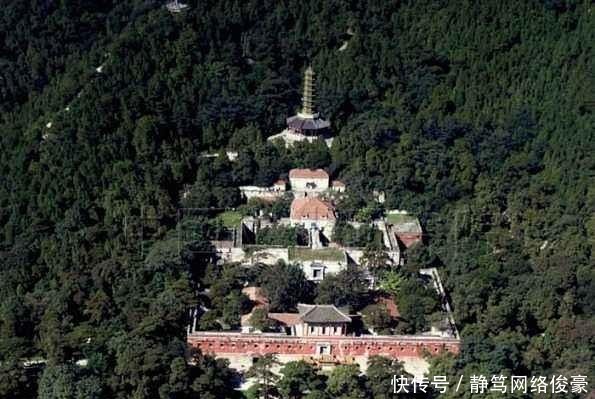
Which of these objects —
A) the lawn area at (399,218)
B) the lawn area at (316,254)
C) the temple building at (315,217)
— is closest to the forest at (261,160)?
the lawn area at (399,218)

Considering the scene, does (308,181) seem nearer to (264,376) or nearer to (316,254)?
(316,254)

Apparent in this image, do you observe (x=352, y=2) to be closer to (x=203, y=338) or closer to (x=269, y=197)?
(x=269, y=197)

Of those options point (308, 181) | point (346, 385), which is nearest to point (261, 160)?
point (308, 181)

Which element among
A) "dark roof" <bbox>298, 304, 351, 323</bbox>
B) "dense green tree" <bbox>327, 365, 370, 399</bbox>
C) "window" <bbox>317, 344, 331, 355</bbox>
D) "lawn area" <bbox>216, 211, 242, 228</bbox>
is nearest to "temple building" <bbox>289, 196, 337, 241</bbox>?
"lawn area" <bbox>216, 211, 242, 228</bbox>

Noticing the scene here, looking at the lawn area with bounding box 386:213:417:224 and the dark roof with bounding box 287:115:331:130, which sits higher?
the dark roof with bounding box 287:115:331:130

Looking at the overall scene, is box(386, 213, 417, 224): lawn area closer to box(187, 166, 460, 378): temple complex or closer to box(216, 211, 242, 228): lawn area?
box(187, 166, 460, 378): temple complex
